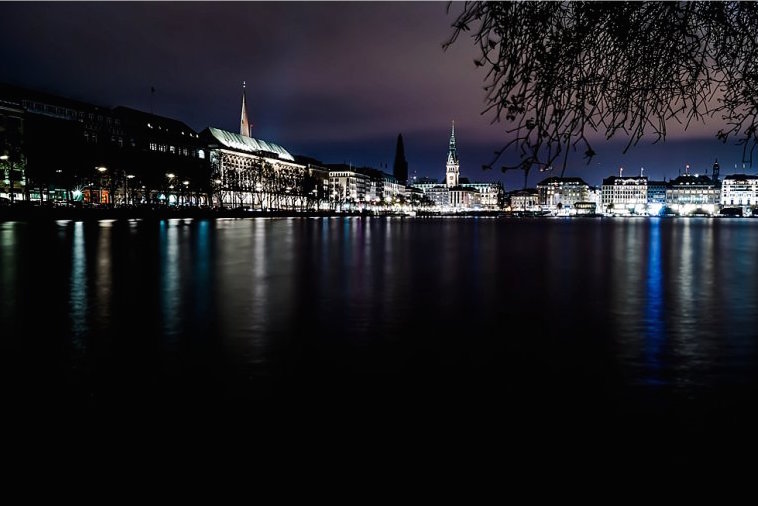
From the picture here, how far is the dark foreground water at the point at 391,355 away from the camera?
754 centimetres

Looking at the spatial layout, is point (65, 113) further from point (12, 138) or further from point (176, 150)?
point (176, 150)

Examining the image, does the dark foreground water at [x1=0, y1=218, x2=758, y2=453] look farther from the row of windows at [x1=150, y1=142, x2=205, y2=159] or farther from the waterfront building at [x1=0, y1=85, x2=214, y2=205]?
the row of windows at [x1=150, y1=142, x2=205, y2=159]

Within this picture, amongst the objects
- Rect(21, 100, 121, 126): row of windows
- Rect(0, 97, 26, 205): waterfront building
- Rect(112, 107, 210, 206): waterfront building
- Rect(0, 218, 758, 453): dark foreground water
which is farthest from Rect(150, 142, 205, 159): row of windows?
Rect(0, 218, 758, 453): dark foreground water

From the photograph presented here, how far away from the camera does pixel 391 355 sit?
1144cm

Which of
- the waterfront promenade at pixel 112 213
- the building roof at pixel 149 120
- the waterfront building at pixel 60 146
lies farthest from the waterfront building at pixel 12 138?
the building roof at pixel 149 120

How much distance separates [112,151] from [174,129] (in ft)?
226

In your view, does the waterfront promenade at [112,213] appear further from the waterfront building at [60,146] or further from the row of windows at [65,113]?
the row of windows at [65,113]

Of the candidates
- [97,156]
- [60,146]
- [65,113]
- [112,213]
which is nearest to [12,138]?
[97,156]

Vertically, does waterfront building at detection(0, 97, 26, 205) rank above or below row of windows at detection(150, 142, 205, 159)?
below

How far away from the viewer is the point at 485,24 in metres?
4.23

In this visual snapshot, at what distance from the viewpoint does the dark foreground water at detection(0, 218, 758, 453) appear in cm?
754

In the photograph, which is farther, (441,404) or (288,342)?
(288,342)

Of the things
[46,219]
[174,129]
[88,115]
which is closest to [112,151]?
[88,115]

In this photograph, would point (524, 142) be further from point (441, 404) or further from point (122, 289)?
point (122, 289)
